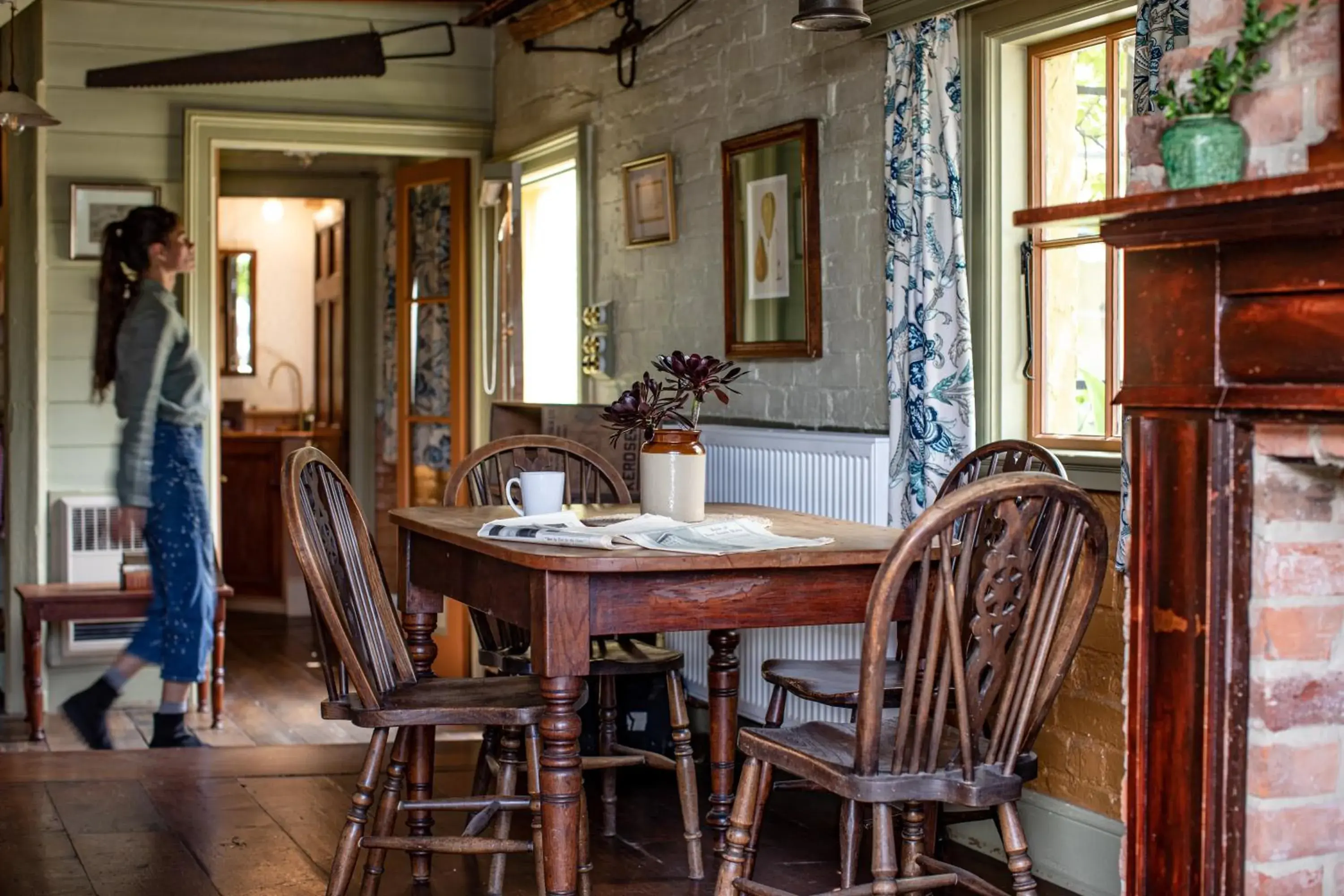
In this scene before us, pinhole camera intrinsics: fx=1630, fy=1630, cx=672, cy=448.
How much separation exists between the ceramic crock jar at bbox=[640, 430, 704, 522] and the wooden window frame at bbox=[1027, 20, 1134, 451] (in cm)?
87

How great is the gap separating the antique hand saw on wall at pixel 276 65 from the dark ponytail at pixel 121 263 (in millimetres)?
1272

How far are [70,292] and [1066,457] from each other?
421 cm

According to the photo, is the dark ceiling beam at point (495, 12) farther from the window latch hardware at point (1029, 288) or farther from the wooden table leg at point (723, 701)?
the wooden table leg at point (723, 701)

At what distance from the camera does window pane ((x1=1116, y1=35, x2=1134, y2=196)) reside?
11.2 feet

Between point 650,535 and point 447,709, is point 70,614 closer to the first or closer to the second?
point 447,709

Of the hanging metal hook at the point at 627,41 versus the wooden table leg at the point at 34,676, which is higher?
the hanging metal hook at the point at 627,41

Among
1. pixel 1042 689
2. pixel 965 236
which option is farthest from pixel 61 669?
pixel 1042 689

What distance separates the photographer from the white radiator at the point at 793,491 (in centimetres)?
394

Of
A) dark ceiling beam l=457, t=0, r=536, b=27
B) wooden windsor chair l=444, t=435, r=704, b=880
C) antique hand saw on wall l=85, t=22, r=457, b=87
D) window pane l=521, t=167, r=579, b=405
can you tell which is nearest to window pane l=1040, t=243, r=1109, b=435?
wooden windsor chair l=444, t=435, r=704, b=880

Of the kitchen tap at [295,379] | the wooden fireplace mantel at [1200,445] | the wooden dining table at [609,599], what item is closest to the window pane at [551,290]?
the wooden dining table at [609,599]

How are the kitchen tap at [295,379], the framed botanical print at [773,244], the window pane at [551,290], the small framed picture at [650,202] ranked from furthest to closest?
the kitchen tap at [295,379] → the window pane at [551,290] → the small framed picture at [650,202] → the framed botanical print at [773,244]

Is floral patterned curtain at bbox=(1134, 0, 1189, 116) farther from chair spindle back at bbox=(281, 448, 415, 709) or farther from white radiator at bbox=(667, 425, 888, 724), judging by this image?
chair spindle back at bbox=(281, 448, 415, 709)

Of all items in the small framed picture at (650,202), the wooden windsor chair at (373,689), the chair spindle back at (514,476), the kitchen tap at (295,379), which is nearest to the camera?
the wooden windsor chair at (373,689)

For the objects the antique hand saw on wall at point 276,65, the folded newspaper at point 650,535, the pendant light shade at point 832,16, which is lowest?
the folded newspaper at point 650,535
